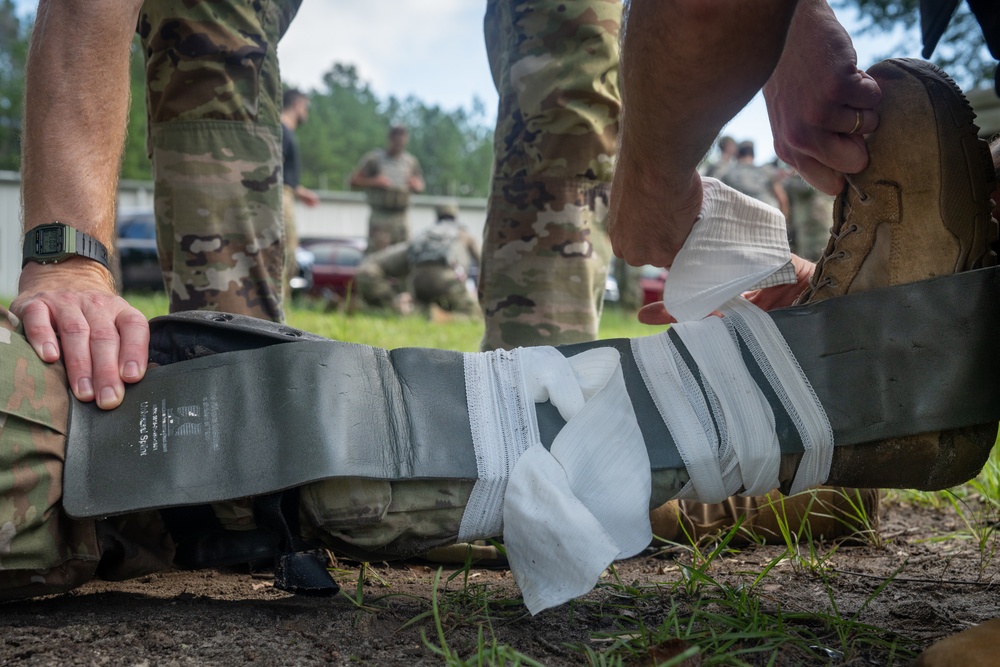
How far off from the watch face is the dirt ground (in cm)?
50

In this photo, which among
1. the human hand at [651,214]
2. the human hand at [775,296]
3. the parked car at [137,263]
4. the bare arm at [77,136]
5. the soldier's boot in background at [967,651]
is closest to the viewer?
the soldier's boot in background at [967,651]

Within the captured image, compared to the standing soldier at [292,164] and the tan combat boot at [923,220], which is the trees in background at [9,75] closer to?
the standing soldier at [292,164]

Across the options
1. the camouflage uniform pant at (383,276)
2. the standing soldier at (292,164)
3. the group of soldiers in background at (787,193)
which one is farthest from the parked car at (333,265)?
the group of soldiers in background at (787,193)

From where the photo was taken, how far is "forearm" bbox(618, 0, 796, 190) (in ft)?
3.61

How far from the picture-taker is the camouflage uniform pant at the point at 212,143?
6.28 ft

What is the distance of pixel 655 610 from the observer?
120 cm

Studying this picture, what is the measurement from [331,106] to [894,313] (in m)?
69.0

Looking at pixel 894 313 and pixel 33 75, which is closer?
pixel 894 313

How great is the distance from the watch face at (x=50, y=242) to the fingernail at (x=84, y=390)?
0.85 ft

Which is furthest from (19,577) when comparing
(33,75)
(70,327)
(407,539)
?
(33,75)

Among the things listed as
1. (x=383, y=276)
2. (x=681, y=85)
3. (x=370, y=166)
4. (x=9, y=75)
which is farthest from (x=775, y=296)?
(x=9, y=75)

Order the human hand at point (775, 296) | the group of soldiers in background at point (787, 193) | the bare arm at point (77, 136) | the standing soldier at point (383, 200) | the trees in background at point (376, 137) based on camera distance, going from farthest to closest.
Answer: the trees in background at point (376, 137), the standing soldier at point (383, 200), the group of soldiers in background at point (787, 193), the human hand at point (775, 296), the bare arm at point (77, 136)

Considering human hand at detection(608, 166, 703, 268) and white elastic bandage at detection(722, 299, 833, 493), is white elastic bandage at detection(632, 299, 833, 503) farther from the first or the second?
human hand at detection(608, 166, 703, 268)

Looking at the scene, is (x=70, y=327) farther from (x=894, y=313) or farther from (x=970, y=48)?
(x=970, y=48)
